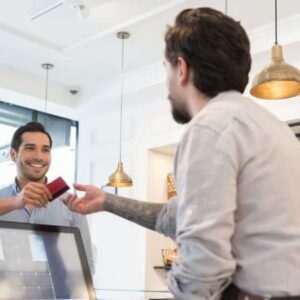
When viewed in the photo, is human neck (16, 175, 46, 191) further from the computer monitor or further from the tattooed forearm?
the tattooed forearm

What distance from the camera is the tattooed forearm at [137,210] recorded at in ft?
3.75

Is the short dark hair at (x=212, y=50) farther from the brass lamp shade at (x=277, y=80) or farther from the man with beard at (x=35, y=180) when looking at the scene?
the brass lamp shade at (x=277, y=80)

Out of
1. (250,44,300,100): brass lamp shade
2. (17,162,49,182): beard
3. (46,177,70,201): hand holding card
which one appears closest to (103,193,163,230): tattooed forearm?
(46,177,70,201): hand holding card

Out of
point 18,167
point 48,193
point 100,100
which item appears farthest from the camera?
point 100,100

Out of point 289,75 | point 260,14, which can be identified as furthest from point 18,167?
point 260,14

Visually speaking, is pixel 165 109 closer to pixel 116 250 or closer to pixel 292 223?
pixel 116 250

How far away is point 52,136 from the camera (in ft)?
19.5

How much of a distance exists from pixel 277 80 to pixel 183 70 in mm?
1565

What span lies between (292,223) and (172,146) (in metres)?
4.16

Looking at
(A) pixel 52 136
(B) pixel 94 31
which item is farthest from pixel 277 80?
(A) pixel 52 136

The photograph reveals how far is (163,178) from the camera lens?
535cm

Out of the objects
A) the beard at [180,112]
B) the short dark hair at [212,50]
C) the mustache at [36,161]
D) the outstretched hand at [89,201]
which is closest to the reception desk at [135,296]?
the outstretched hand at [89,201]

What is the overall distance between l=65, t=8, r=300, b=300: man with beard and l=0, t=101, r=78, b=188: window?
185 inches

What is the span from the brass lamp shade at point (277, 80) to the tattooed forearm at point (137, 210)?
1557 millimetres
